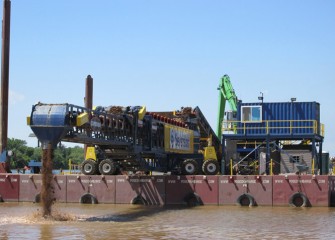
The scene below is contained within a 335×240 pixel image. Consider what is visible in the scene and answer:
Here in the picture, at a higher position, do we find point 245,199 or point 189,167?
point 189,167

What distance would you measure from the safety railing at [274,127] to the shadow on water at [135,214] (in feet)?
34.6

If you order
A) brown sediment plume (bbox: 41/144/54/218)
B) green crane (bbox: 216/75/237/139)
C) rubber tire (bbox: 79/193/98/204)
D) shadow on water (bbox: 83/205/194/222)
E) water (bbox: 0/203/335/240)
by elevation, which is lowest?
shadow on water (bbox: 83/205/194/222)

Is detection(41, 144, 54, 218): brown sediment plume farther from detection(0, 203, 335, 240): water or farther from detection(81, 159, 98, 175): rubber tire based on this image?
detection(81, 159, 98, 175): rubber tire

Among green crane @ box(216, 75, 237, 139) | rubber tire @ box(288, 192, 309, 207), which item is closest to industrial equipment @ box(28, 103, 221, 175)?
rubber tire @ box(288, 192, 309, 207)

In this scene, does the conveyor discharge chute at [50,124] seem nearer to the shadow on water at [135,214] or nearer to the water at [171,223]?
the water at [171,223]

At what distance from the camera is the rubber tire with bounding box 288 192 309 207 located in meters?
36.1

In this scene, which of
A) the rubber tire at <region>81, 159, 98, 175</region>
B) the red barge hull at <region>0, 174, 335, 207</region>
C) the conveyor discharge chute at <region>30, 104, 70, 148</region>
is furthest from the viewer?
the rubber tire at <region>81, 159, 98, 175</region>

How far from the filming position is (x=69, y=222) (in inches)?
1094

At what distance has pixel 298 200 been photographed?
36.3 m

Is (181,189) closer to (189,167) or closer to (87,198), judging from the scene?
(189,167)

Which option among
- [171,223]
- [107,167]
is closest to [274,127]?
[107,167]

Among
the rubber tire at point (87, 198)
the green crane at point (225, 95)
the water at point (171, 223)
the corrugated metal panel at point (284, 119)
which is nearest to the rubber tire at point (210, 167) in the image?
the corrugated metal panel at point (284, 119)

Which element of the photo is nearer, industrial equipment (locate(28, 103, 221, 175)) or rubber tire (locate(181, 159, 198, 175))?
industrial equipment (locate(28, 103, 221, 175))

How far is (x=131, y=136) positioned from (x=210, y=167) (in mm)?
7142
